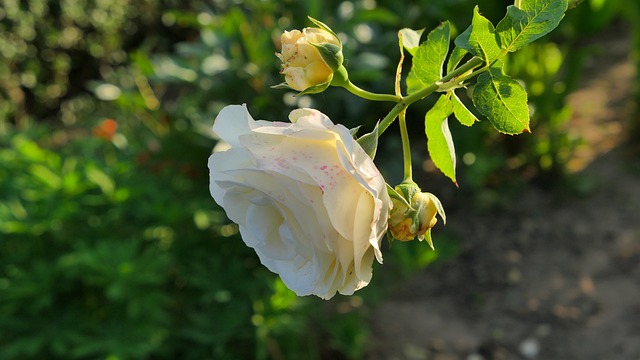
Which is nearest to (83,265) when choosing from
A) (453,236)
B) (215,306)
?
(215,306)

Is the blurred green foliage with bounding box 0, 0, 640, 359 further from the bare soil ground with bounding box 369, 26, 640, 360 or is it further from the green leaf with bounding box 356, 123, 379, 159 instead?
the green leaf with bounding box 356, 123, 379, 159

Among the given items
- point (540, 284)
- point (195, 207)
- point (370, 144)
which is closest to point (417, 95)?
point (370, 144)

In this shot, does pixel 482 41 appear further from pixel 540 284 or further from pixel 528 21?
pixel 540 284

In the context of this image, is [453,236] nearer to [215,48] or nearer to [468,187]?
[468,187]

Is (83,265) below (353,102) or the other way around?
below

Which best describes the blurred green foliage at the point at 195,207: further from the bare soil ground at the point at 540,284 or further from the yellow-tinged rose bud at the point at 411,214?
the yellow-tinged rose bud at the point at 411,214

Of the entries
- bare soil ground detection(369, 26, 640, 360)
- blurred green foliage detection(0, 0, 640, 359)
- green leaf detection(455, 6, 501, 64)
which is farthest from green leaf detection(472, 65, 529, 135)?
bare soil ground detection(369, 26, 640, 360)
